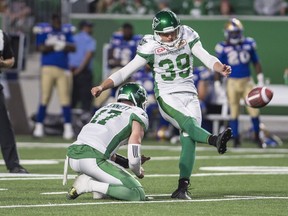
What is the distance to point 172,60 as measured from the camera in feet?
33.6

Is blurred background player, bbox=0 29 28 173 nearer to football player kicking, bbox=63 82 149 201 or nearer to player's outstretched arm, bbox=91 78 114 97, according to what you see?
player's outstretched arm, bbox=91 78 114 97

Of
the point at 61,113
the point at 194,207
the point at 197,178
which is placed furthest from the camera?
the point at 61,113

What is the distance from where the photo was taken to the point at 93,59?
21422 mm

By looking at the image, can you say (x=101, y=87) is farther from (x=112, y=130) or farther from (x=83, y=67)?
(x=83, y=67)

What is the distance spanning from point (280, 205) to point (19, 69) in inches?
446

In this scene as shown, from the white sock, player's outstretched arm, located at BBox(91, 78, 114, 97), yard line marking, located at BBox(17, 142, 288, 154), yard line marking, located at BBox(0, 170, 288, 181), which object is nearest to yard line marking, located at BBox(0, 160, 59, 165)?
yard line marking, located at BBox(0, 170, 288, 181)

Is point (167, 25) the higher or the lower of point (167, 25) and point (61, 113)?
the higher

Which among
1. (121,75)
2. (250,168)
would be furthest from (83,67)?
(121,75)

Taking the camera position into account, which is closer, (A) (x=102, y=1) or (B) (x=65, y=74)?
(B) (x=65, y=74)

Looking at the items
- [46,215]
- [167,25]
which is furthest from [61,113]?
[46,215]

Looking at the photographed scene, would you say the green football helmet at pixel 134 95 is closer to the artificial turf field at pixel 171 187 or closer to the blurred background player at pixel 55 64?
the artificial turf field at pixel 171 187

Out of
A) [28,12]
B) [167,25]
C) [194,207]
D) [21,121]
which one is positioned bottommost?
[21,121]

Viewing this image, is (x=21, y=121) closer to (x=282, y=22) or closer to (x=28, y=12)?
(x=28, y=12)

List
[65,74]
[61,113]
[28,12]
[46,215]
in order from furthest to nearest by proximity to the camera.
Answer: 1. [28,12]
2. [61,113]
3. [65,74]
4. [46,215]
